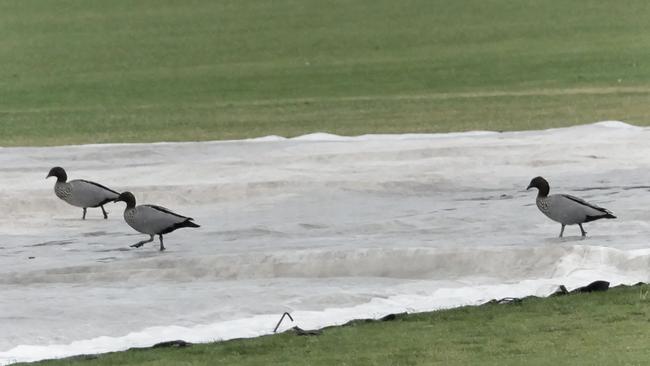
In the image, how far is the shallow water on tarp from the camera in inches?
384

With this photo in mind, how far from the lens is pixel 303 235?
1300 cm

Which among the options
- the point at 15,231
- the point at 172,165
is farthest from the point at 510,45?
the point at 15,231

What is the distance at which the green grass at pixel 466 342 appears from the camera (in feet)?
26.9

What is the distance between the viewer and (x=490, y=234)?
40.9 feet

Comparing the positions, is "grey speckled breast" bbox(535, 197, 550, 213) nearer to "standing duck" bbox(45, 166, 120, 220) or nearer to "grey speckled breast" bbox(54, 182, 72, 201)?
"standing duck" bbox(45, 166, 120, 220)

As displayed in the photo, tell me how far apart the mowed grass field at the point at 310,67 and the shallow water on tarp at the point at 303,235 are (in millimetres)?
8098

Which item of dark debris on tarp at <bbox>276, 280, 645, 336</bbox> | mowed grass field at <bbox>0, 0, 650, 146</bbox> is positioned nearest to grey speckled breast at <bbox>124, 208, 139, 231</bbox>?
dark debris on tarp at <bbox>276, 280, 645, 336</bbox>

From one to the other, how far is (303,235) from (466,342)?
4.52 m

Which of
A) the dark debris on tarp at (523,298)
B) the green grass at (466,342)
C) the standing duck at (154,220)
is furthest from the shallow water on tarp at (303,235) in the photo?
the green grass at (466,342)

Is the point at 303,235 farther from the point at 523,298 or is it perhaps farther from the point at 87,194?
the point at 523,298

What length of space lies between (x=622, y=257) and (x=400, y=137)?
9.86 meters

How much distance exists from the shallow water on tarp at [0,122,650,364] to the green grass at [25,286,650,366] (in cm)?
36

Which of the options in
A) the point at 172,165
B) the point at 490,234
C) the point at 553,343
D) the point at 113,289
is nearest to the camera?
the point at 553,343

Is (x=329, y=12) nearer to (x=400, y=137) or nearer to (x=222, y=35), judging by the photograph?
(x=222, y=35)
